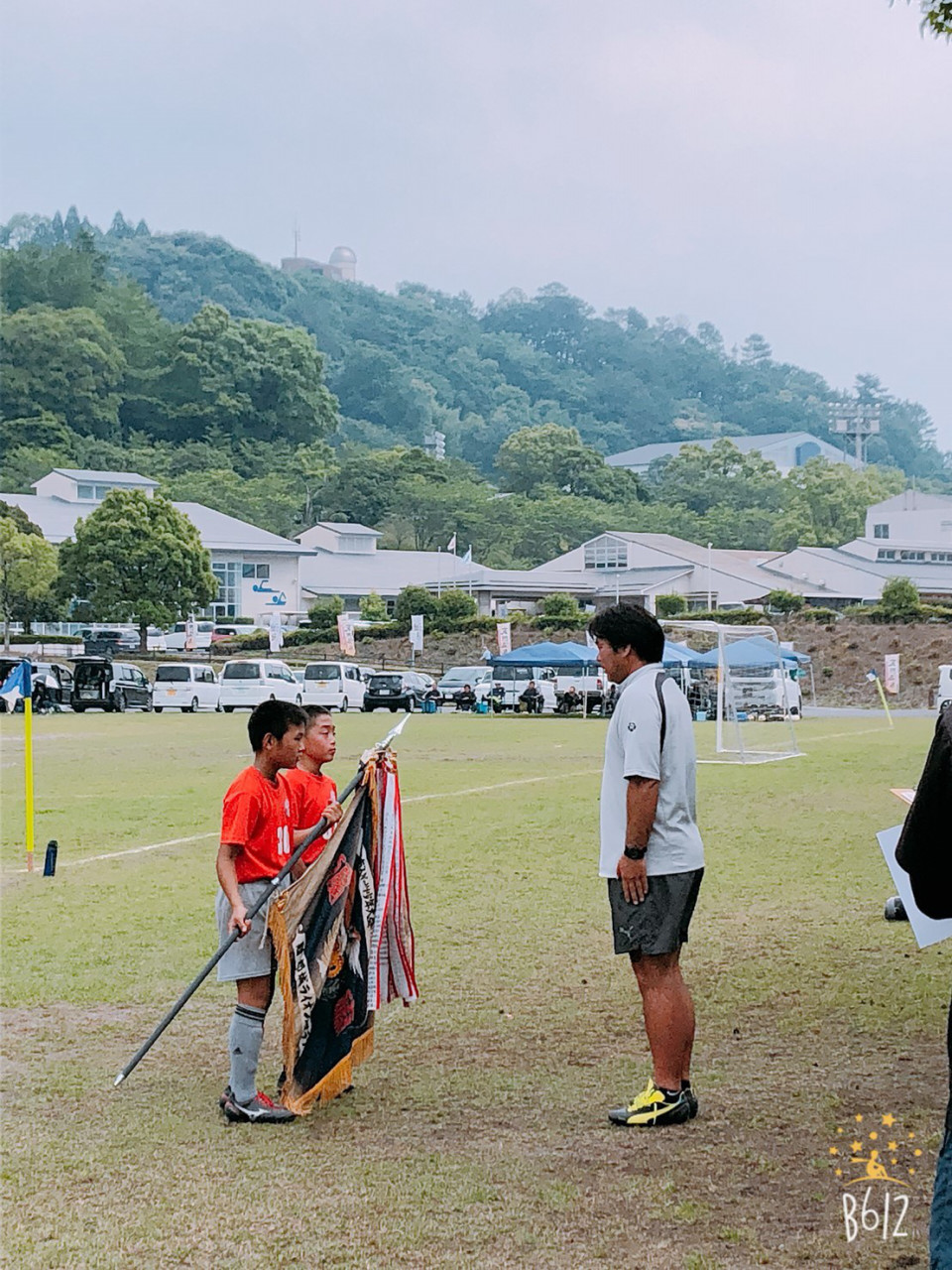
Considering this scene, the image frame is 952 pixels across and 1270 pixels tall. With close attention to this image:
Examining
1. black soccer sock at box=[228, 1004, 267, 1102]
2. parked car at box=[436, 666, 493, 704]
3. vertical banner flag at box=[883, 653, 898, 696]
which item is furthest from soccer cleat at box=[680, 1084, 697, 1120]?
vertical banner flag at box=[883, 653, 898, 696]

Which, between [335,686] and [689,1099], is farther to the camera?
[335,686]

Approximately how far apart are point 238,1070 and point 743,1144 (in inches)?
63.2

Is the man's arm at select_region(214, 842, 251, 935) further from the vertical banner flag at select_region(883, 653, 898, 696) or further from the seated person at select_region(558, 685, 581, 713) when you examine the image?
the vertical banner flag at select_region(883, 653, 898, 696)

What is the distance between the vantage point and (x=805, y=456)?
Result: 507 feet

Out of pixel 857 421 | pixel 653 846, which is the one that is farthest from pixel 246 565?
pixel 857 421

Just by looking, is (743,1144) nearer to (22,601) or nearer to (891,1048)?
(891,1048)

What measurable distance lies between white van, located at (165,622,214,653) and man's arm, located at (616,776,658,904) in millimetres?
45028

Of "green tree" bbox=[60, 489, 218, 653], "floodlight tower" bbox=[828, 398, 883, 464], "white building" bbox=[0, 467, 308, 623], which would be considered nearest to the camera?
"green tree" bbox=[60, 489, 218, 653]

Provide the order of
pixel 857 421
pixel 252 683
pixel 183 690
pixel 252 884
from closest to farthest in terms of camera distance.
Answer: pixel 252 884 → pixel 252 683 → pixel 183 690 → pixel 857 421

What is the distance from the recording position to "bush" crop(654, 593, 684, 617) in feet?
226

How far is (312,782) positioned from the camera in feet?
18.0

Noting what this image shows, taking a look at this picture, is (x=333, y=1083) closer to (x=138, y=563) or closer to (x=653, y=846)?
(x=653, y=846)

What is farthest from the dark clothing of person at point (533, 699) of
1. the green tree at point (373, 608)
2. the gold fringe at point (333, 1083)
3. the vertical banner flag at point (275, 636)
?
the gold fringe at point (333, 1083)

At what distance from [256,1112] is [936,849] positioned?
312 cm
